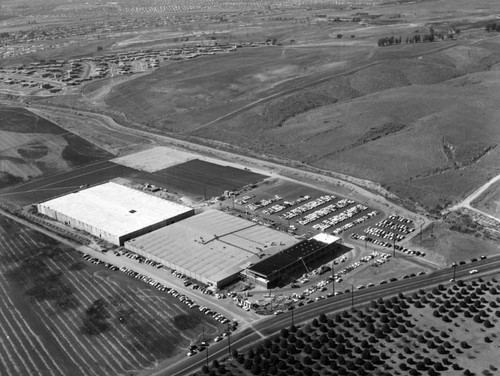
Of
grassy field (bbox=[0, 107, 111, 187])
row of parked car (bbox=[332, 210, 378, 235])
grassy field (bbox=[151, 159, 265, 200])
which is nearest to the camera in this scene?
row of parked car (bbox=[332, 210, 378, 235])

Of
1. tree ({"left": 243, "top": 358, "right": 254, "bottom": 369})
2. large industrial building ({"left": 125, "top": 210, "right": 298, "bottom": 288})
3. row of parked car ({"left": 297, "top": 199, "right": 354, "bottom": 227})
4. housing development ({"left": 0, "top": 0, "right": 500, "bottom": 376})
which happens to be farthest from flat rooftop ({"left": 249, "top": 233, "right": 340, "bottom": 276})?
tree ({"left": 243, "top": 358, "right": 254, "bottom": 369})

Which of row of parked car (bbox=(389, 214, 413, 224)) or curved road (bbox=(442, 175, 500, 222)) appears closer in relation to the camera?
row of parked car (bbox=(389, 214, 413, 224))

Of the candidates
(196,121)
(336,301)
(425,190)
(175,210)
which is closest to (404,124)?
(425,190)

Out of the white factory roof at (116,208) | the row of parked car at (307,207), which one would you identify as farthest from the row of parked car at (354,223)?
the white factory roof at (116,208)

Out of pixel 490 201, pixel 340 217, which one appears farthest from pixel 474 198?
pixel 340 217

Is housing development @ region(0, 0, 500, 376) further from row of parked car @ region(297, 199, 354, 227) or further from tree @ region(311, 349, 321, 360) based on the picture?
row of parked car @ region(297, 199, 354, 227)

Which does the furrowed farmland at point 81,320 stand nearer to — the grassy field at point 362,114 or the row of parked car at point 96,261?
the row of parked car at point 96,261
